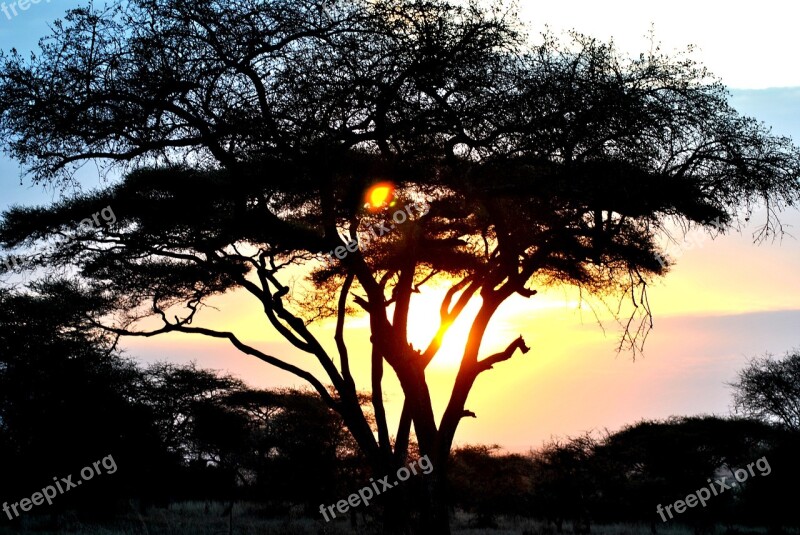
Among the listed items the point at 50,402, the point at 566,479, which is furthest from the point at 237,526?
the point at 566,479

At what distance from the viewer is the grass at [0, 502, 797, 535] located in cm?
1424

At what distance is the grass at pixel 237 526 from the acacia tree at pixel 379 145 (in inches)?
169

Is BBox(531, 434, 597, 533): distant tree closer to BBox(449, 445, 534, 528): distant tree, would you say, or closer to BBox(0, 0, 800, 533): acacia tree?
BBox(449, 445, 534, 528): distant tree

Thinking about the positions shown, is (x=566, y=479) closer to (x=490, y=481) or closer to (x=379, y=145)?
(x=490, y=481)

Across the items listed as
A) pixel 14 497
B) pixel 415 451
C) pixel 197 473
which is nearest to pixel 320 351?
pixel 14 497

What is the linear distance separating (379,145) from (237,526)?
378 inches

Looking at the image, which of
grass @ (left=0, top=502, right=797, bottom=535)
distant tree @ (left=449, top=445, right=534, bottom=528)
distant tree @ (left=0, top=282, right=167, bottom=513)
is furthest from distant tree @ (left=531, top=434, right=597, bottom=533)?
distant tree @ (left=0, top=282, right=167, bottom=513)

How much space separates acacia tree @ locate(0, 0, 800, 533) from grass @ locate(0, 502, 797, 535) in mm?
4291

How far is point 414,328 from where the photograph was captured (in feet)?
48.0

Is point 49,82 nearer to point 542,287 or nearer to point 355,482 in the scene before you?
point 542,287

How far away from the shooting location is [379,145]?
10.7m

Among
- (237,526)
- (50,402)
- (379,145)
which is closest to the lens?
(379,145)

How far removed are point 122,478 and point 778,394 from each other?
66.8 ft

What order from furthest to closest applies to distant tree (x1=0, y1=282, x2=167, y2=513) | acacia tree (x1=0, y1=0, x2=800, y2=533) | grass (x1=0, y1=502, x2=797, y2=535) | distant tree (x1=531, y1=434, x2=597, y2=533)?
1. distant tree (x1=531, y1=434, x2=597, y2=533)
2. distant tree (x1=0, y1=282, x2=167, y2=513)
3. grass (x1=0, y1=502, x2=797, y2=535)
4. acacia tree (x1=0, y1=0, x2=800, y2=533)
